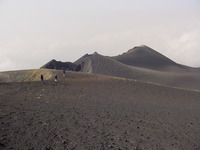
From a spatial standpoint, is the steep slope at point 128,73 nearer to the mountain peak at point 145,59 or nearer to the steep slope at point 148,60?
the steep slope at point 148,60

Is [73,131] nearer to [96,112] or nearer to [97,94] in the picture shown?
[96,112]

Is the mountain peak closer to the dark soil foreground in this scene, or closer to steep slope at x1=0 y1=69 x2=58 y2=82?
steep slope at x1=0 y1=69 x2=58 y2=82

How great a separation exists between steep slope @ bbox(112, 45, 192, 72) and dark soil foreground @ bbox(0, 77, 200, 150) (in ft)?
214

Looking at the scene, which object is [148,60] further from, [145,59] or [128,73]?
[128,73]

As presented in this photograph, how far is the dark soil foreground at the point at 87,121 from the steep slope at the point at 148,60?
214ft

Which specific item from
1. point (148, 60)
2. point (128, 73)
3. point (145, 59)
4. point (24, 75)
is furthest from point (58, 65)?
point (148, 60)

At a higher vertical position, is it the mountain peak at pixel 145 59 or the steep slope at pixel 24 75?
the mountain peak at pixel 145 59

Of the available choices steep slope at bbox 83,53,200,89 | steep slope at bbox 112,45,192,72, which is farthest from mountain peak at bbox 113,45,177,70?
steep slope at bbox 83,53,200,89

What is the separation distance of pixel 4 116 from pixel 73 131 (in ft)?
14.3

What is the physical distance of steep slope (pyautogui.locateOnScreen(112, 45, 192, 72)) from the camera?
89.0 meters

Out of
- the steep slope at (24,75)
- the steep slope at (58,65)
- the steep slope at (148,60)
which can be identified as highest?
the steep slope at (148,60)

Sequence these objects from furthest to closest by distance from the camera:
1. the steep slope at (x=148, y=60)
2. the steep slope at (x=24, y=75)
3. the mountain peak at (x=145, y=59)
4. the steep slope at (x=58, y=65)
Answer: the mountain peak at (x=145, y=59) → the steep slope at (x=148, y=60) → the steep slope at (x=58, y=65) → the steep slope at (x=24, y=75)

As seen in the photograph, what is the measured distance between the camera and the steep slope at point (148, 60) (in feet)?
292

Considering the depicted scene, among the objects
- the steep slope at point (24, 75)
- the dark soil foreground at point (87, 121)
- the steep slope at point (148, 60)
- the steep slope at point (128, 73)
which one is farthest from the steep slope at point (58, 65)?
the dark soil foreground at point (87, 121)
